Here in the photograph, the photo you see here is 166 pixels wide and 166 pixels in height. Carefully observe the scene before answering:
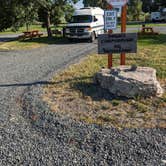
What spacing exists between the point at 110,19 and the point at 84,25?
43.7 ft

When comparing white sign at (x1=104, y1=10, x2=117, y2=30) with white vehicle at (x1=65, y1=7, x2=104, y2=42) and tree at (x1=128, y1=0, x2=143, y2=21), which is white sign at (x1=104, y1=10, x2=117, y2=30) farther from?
tree at (x1=128, y1=0, x2=143, y2=21)

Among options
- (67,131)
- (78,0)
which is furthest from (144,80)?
(78,0)

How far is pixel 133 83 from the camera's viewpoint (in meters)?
6.65

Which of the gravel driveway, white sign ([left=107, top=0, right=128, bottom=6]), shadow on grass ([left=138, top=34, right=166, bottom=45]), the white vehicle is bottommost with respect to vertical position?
the gravel driveway

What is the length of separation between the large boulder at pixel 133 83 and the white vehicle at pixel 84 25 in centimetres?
1427

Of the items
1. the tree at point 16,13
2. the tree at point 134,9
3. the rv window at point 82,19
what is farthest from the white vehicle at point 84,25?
the tree at point 134,9

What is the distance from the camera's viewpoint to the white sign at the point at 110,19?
815 centimetres

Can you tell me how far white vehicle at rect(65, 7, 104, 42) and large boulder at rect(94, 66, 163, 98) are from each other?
14.3 meters

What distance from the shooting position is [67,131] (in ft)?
16.8

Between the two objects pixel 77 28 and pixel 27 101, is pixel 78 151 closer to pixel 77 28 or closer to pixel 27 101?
pixel 27 101

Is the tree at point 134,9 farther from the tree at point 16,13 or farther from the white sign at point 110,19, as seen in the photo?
the white sign at point 110,19

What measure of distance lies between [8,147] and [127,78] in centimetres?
322

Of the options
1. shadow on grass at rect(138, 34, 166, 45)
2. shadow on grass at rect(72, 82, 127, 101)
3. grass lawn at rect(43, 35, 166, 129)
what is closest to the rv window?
shadow on grass at rect(138, 34, 166, 45)

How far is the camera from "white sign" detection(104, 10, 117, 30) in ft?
26.7
